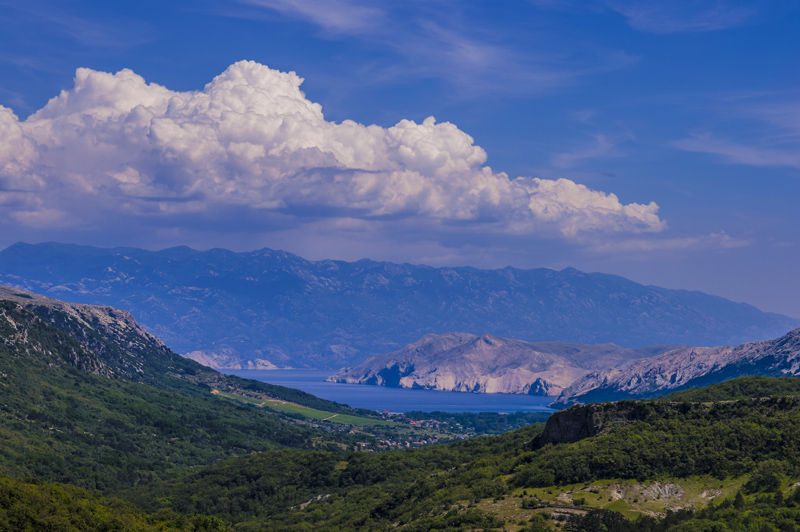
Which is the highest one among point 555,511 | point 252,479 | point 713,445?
point 713,445

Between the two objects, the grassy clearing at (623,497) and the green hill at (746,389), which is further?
the green hill at (746,389)

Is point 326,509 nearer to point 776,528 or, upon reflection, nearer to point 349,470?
point 349,470

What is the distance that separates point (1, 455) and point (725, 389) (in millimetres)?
176039

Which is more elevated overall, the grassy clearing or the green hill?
the green hill

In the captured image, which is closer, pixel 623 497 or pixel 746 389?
pixel 623 497

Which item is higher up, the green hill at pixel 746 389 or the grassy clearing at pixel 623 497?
the green hill at pixel 746 389

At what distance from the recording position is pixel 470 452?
185 m

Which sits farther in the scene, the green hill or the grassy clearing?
the green hill

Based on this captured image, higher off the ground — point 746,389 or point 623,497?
point 746,389

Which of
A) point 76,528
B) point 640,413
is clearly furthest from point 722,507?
point 76,528

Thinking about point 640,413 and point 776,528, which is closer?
point 776,528

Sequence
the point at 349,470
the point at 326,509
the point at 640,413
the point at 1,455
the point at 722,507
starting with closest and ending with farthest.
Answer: the point at 722,507 → the point at 640,413 → the point at 326,509 → the point at 349,470 → the point at 1,455

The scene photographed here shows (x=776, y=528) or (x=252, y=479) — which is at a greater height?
(x=776, y=528)

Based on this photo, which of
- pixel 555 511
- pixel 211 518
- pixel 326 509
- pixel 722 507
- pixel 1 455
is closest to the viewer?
pixel 722 507
